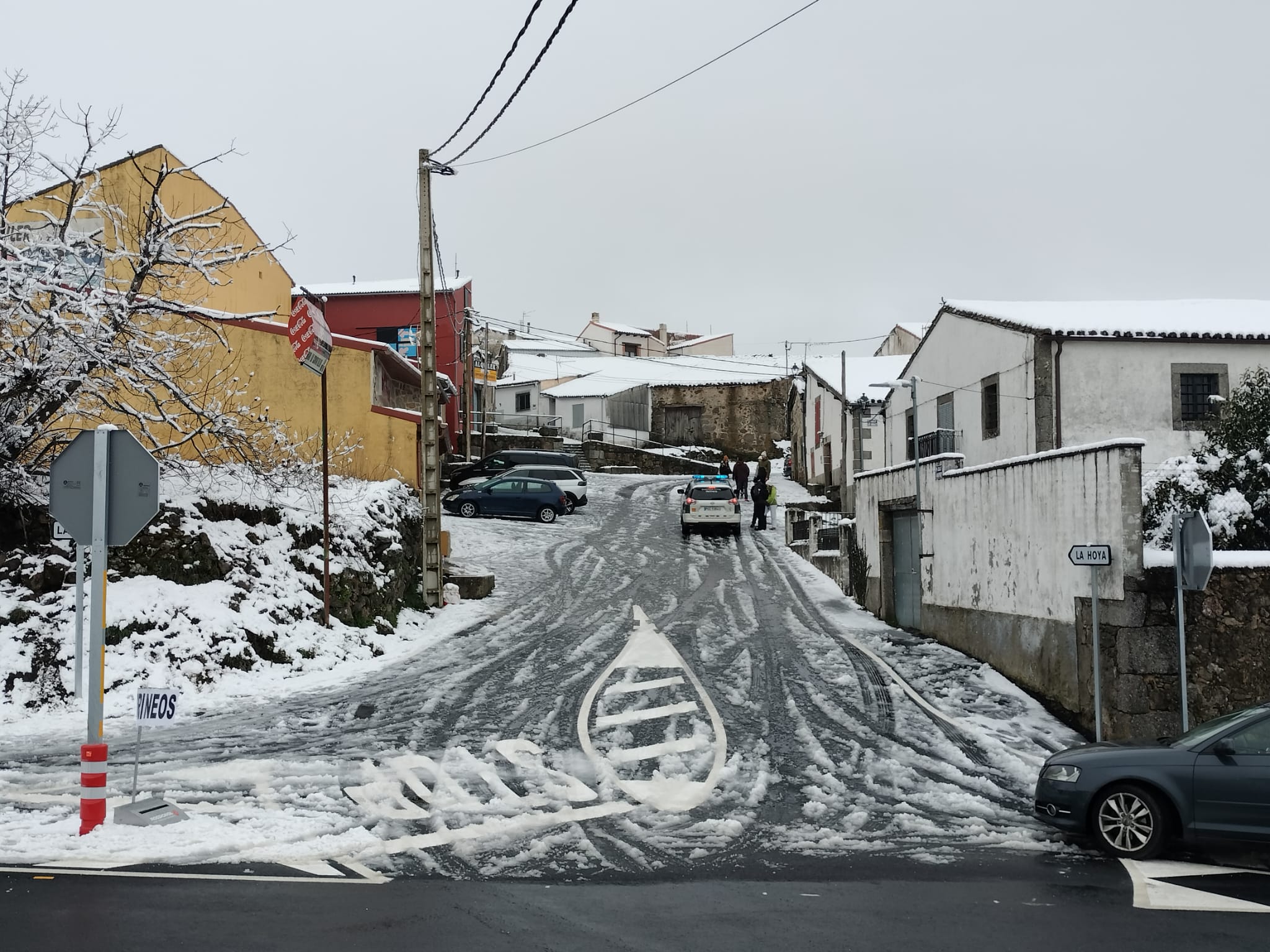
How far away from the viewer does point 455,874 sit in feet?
25.0

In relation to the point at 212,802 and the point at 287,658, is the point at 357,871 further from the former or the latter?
the point at 287,658

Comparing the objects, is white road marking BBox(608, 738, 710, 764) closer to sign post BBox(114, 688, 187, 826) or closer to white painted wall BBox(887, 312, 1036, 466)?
sign post BBox(114, 688, 187, 826)

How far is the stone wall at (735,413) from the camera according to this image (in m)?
58.6

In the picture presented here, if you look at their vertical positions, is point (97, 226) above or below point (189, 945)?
above

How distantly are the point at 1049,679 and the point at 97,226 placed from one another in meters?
22.5

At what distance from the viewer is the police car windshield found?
3238 cm

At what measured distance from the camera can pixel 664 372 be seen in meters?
66.2

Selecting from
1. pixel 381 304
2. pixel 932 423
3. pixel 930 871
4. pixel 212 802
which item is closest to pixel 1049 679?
pixel 930 871

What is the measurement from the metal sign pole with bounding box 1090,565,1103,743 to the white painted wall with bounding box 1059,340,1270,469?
39.0ft

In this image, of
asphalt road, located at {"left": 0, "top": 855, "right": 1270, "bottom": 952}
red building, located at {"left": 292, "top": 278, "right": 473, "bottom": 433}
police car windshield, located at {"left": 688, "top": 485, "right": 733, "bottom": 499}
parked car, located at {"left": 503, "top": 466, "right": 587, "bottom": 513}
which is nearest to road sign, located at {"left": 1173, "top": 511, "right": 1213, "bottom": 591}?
asphalt road, located at {"left": 0, "top": 855, "right": 1270, "bottom": 952}

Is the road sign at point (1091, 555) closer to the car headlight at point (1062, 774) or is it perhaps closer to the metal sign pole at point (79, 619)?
the car headlight at point (1062, 774)

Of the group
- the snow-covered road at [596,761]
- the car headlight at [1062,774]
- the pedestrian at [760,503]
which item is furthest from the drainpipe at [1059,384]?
the car headlight at [1062,774]

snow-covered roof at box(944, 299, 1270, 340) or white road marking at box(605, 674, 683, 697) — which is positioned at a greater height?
snow-covered roof at box(944, 299, 1270, 340)

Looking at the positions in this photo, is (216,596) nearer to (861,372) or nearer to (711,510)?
(711,510)
